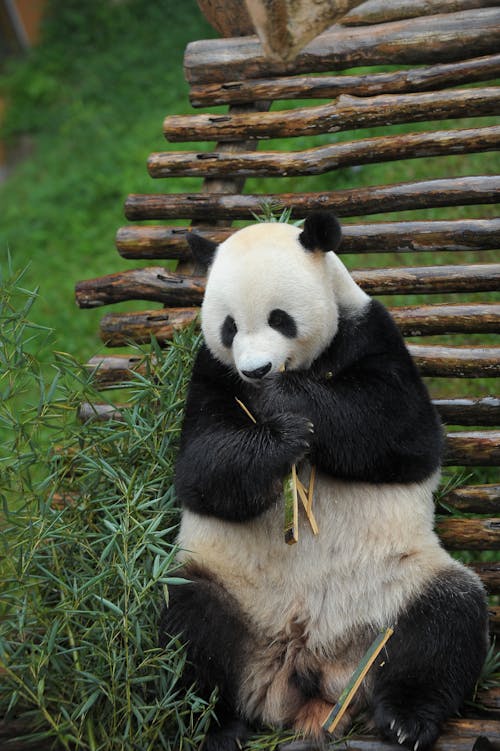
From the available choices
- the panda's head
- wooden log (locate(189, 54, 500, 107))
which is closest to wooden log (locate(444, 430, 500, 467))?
the panda's head

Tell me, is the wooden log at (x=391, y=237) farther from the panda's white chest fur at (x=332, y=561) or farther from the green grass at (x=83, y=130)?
the green grass at (x=83, y=130)

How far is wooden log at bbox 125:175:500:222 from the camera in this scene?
379 centimetres

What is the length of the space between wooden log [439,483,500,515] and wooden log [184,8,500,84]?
1833 mm

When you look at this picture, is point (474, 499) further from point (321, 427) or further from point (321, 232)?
point (321, 232)

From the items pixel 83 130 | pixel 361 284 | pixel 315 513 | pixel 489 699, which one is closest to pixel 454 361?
pixel 361 284

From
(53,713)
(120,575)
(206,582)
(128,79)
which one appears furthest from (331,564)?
(128,79)

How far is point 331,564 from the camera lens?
2893 millimetres

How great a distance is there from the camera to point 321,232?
2.81 metres

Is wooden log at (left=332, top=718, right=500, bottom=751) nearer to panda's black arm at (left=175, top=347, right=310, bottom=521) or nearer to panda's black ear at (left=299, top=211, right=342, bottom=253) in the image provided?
panda's black arm at (left=175, top=347, right=310, bottom=521)

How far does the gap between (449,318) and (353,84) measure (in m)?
1.15

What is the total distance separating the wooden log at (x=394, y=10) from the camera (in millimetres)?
4133

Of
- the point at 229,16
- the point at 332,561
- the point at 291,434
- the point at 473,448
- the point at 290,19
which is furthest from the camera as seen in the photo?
the point at 229,16

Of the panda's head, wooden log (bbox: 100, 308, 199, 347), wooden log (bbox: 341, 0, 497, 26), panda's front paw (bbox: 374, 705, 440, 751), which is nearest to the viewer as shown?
panda's front paw (bbox: 374, 705, 440, 751)

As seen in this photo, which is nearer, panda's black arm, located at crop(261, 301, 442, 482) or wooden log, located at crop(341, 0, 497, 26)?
panda's black arm, located at crop(261, 301, 442, 482)
